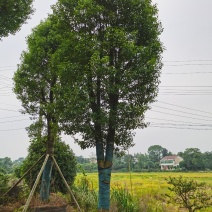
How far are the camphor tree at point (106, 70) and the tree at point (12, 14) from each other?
1080mm

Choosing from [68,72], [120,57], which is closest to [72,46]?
[68,72]

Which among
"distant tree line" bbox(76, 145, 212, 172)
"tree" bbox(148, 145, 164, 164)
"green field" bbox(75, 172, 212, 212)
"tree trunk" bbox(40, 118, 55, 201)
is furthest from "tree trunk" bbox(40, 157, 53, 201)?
"tree" bbox(148, 145, 164, 164)

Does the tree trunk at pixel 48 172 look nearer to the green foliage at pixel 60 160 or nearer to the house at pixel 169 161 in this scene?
the green foliage at pixel 60 160

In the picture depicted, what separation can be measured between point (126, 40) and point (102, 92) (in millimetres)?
1749

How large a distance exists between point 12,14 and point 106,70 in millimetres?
3827

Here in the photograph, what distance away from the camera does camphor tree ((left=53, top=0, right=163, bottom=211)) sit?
841 cm

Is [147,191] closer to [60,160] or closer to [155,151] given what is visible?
[60,160]

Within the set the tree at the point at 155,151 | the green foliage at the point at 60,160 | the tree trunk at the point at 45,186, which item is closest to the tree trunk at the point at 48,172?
the tree trunk at the point at 45,186

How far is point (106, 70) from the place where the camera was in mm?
8188

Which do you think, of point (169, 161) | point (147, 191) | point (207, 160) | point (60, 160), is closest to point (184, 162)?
point (207, 160)

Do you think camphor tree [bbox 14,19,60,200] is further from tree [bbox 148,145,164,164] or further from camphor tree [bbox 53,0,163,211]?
tree [bbox 148,145,164,164]

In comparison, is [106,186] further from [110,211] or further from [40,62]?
[40,62]

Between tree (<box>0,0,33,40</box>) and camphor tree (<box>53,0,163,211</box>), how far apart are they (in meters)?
1.08

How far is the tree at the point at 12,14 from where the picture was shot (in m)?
9.03
